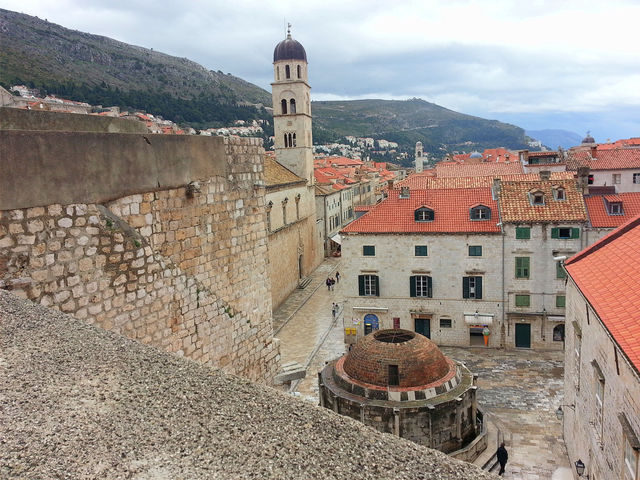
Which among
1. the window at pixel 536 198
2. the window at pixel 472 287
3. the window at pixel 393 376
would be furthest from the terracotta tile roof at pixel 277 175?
the window at pixel 393 376

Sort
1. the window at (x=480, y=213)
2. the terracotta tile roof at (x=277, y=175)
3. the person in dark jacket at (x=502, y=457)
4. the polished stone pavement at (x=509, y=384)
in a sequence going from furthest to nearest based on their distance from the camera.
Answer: the terracotta tile roof at (x=277, y=175) → the window at (x=480, y=213) → the polished stone pavement at (x=509, y=384) → the person in dark jacket at (x=502, y=457)

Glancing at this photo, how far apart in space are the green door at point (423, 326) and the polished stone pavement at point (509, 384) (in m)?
1.40

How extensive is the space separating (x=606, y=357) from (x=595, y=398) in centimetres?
196

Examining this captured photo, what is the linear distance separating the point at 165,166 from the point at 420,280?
2336 centimetres

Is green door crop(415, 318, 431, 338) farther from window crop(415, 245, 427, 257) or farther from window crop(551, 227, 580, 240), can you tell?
window crop(551, 227, 580, 240)

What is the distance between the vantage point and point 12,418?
9.89 feet

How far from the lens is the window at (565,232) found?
2695 centimetres

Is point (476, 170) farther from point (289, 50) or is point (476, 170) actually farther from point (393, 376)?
point (393, 376)

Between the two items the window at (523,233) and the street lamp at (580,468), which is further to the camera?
the window at (523,233)

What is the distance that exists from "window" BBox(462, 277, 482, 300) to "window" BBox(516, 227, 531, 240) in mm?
3049

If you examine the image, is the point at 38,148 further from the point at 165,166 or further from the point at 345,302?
the point at 345,302

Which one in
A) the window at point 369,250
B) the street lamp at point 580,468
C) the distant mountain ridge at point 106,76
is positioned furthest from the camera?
the distant mountain ridge at point 106,76

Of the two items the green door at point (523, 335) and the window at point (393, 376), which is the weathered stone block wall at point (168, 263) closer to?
the window at point (393, 376)

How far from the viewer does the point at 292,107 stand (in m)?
49.0
